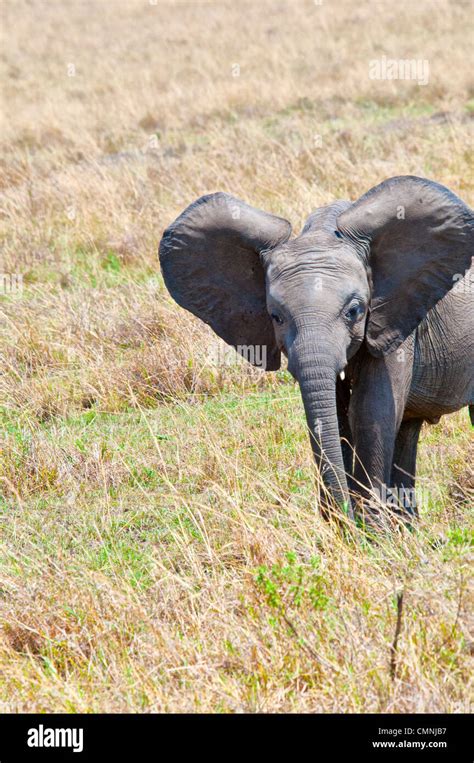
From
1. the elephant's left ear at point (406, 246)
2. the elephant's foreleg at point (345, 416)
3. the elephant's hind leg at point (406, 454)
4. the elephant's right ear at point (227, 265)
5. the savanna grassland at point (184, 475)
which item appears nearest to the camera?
the savanna grassland at point (184, 475)

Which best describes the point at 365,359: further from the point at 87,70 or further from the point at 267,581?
the point at 87,70

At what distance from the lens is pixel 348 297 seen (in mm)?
4176

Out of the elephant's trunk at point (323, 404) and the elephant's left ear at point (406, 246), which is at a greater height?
the elephant's left ear at point (406, 246)

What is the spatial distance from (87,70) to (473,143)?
1355 cm

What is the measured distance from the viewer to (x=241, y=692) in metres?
3.47

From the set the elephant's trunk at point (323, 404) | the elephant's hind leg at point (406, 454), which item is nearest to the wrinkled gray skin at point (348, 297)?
the elephant's trunk at point (323, 404)

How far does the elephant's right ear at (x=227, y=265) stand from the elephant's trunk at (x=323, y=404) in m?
0.71

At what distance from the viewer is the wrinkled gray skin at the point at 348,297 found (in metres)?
4.11

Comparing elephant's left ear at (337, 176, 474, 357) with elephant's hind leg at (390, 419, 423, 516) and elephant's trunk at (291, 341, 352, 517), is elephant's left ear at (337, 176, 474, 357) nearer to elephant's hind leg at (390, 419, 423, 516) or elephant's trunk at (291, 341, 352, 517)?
elephant's trunk at (291, 341, 352, 517)

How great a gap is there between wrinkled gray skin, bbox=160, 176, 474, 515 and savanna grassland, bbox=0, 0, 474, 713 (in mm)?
431

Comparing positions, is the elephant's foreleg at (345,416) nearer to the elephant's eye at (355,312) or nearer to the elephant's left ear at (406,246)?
the elephant's left ear at (406,246)

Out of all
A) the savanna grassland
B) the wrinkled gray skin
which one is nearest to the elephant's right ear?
the wrinkled gray skin

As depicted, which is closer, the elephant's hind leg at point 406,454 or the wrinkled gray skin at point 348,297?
the wrinkled gray skin at point 348,297

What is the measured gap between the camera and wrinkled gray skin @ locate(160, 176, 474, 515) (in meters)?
4.11
